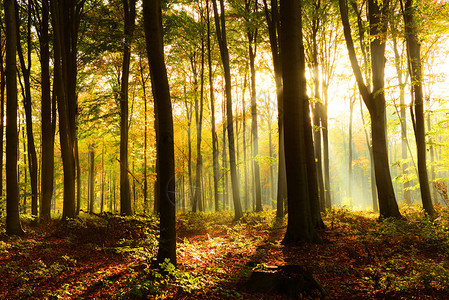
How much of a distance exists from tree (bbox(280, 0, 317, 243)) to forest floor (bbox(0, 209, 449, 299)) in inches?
21.4

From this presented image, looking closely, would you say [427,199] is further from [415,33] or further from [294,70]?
[294,70]

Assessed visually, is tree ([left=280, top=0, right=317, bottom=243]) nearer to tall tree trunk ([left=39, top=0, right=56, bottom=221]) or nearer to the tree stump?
the tree stump

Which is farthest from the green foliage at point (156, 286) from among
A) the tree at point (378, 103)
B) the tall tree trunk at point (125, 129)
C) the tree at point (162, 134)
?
the tall tree trunk at point (125, 129)

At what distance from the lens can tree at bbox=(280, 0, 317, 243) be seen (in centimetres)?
739

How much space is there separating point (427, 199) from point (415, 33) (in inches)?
237

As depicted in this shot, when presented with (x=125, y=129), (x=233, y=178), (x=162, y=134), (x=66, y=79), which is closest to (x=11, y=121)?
(x=66, y=79)

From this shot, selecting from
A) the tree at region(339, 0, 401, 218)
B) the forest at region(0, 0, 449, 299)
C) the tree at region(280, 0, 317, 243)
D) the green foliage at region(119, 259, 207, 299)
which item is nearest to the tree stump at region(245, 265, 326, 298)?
the forest at region(0, 0, 449, 299)

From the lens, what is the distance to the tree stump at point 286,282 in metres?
4.18

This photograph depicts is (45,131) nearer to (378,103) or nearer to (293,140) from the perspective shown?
(293,140)

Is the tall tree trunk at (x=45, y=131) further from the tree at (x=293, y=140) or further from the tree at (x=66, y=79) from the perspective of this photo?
the tree at (x=293, y=140)

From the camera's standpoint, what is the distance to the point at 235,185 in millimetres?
13500

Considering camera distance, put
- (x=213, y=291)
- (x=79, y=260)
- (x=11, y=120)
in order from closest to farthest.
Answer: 1. (x=213, y=291)
2. (x=79, y=260)
3. (x=11, y=120)

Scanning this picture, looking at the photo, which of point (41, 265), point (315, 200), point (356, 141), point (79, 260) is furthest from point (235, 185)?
point (356, 141)

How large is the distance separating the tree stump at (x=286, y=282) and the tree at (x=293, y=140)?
115 inches
